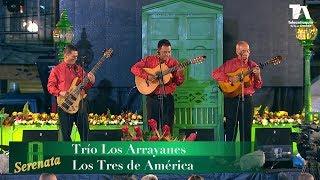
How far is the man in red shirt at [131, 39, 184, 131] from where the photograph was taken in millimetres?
13367

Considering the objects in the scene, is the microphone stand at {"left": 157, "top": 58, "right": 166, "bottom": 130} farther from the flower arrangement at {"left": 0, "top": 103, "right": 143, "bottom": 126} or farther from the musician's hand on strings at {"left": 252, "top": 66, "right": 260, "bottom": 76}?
the musician's hand on strings at {"left": 252, "top": 66, "right": 260, "bottom": 76}

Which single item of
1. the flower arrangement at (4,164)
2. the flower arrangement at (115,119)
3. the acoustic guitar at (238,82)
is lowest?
the flower arrangement at (4,164)

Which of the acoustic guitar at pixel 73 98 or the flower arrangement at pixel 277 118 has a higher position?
the acoustic guitar at pixel 73 98

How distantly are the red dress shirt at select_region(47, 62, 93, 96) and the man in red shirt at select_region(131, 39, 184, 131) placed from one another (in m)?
0.91

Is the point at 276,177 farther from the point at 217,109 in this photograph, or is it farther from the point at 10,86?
the point at 10,86

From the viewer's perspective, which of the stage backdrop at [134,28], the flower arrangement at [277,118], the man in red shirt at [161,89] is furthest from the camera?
the stage backdrop at [134,28]

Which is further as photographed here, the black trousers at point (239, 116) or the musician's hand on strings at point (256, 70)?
the black trousers at point (239, 116)

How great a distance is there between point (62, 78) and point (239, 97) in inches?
108

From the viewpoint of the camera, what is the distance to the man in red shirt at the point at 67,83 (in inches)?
523

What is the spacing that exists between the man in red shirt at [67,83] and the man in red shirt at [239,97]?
2.06m

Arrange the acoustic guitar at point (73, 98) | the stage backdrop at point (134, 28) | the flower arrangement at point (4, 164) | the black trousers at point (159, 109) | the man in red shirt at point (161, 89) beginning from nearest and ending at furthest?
the flower arrangement at point (4, 164), the acoustic guitar at point (73, 98), the man in red shirt at point (161, 89), the black trousers at point (159, 109), the stage backdrop at point (134, 28)

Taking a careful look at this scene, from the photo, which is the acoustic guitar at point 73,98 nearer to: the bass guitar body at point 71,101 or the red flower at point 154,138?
the bass guitar body at point 71,101

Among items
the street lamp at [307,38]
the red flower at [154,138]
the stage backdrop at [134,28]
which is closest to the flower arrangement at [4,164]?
the red flower at [154,138]

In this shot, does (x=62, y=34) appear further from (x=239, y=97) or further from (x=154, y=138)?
(x=154, y=138)
